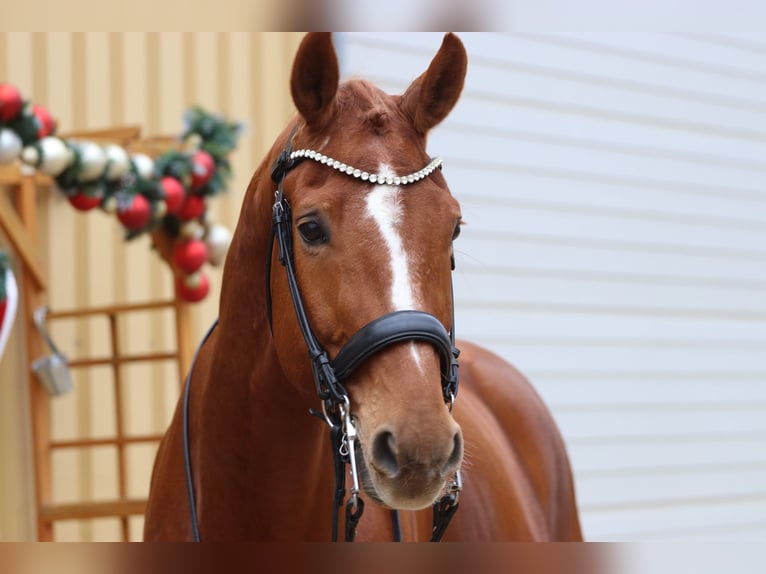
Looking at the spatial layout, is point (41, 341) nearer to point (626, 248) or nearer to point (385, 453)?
point (385, 453)

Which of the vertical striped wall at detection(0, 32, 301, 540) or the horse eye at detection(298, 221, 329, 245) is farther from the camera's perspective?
the vertical striped wall at detection(0, 32, 301, 540)

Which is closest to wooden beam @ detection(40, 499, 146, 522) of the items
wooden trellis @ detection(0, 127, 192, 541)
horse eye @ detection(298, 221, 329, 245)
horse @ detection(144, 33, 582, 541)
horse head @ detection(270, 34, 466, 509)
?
wooden trellis @ detection(0, 127, 192, 541)

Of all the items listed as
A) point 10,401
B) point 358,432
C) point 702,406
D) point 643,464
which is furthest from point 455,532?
point 702,406

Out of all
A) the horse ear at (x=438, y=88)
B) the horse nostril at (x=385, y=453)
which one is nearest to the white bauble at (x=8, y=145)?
the horse ear at (x=438, y=88)

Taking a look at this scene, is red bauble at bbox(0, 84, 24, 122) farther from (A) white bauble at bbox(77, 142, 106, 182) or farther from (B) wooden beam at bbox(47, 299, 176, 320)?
(B) wooden beam at bbox(47, 299, 176, 320)

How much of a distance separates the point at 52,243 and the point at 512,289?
7.63 ft

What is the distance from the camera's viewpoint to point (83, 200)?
11.9 feet

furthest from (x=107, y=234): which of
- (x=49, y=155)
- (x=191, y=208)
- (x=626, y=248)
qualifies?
(x=626, y=248)

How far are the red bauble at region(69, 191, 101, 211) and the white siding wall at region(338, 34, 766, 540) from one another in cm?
145

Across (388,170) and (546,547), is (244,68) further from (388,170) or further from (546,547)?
(546,547)

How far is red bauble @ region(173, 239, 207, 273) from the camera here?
396cm

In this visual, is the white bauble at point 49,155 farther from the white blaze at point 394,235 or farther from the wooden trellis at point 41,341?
the white blaze at point 394,235

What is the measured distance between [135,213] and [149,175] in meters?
0.19

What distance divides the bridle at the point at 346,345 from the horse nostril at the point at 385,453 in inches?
3.3
